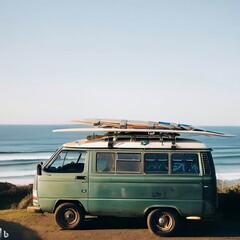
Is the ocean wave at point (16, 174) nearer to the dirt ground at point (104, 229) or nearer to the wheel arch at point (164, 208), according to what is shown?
the dirt ground at point (104, 229)

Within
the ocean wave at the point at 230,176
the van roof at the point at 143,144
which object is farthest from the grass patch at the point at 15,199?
the ocean wave at the point at 230,176

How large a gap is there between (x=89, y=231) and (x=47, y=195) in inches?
62.4

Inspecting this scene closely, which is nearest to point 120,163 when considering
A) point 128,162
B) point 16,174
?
point 128,162

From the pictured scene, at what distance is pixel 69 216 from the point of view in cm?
1020

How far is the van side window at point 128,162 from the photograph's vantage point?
386 inches

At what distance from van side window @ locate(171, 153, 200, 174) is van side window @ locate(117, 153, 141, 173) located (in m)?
0.97

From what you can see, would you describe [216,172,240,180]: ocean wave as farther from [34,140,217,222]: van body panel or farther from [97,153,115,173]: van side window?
[97,153,115,173]: van side window

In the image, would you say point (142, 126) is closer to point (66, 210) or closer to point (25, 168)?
point (66, 210)

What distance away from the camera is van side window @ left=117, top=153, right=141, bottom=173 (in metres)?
9.80

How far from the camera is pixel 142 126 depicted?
33.3ft

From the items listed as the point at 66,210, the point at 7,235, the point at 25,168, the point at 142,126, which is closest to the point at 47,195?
the point at 66,210

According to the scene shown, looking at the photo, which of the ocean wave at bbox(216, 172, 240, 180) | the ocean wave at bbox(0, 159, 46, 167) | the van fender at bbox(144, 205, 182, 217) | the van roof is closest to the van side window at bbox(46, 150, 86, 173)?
the van roof

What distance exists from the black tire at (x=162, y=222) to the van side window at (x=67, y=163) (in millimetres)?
2407

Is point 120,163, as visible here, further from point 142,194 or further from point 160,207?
point 160,207
